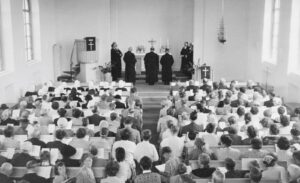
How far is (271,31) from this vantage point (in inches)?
777

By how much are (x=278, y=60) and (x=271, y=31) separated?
8.19 feet

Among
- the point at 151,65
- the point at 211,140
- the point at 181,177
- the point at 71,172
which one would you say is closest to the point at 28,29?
the point at 151,65

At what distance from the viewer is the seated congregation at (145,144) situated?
24.8 feet

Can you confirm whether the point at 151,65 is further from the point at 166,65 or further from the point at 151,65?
the point at 166,65

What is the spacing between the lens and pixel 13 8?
16812 mm

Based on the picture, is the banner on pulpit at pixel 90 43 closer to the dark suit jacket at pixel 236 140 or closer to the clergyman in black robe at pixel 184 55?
the clergyman in black robe at pixel 184 55

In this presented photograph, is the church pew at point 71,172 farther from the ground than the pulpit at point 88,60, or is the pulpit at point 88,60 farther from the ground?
the pulpit at point 88,60

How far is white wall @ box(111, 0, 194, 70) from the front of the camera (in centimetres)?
2428

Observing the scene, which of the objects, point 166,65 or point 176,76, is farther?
point 176,76

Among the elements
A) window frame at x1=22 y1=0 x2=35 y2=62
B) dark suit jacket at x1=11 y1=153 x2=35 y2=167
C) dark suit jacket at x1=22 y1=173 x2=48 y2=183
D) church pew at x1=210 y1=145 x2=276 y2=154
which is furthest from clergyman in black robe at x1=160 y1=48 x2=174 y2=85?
dark suit jacket at x1=22 y1=173 x2=48 y2=183

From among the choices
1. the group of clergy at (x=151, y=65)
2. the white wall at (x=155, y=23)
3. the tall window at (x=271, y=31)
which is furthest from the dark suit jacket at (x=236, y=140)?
the white wall at (x=155, y=23)

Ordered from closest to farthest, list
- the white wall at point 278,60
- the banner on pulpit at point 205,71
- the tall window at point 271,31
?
1. the white wall at point 278,60
2. the tall window at point 271,31
3. the banner on pulpit at point 205,71

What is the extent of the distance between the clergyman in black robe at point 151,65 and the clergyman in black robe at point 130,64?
63 cm

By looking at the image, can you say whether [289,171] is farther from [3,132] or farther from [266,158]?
[3,132]
